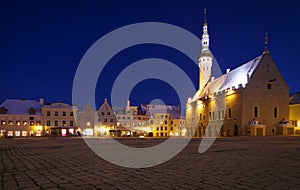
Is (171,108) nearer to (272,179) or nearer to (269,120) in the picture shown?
(269,120)

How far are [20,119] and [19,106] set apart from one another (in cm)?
404

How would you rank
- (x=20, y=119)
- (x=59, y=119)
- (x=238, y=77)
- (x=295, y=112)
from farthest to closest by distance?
(x=59, y=119)
(x=20, y=119)
(x=238, y=77)
(x=295, y=112)

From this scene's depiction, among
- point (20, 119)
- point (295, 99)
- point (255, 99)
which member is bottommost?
point (20, 119)

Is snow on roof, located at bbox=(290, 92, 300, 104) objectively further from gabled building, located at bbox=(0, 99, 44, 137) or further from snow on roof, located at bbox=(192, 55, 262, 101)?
gabled building, located at bbox=(0, 99, 44, 137)

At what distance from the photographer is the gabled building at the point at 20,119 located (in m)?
64.8

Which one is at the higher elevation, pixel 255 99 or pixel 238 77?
pixel 238 77

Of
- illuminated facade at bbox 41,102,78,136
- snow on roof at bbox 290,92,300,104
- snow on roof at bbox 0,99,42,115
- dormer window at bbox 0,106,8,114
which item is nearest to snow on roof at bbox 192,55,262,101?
snow on roof at bbox 290,92,300,104

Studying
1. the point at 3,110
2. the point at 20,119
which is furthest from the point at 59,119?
the point at 3,110

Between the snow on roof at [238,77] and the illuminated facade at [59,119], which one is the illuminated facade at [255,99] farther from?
the illuminated facade at [59,119]

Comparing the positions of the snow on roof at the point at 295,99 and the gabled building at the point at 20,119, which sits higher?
the snow on roof at the point at 295,99

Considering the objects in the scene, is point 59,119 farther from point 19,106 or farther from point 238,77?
point 238,77

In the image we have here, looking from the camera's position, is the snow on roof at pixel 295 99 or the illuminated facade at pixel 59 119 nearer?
the snow on roof at pixel 295 99

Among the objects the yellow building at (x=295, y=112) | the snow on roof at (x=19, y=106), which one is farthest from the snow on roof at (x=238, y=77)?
the snow on roof at (x=19, y=106)

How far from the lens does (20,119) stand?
66.4 metres
